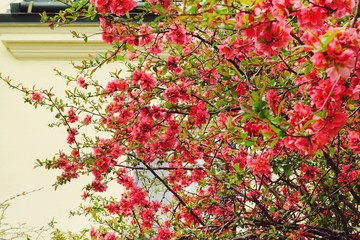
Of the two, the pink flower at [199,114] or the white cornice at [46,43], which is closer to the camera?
the pink flower at [199,114]

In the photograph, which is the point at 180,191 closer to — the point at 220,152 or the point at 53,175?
the point at 220,152

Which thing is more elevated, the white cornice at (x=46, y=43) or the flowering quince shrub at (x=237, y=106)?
the white cornice at (x=46, y=43)

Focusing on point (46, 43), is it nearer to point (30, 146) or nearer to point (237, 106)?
point (30, 146)

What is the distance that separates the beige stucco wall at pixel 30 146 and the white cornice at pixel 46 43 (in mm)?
16

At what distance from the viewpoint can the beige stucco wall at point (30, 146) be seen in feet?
16.7

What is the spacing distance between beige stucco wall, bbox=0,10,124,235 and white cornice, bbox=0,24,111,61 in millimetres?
16

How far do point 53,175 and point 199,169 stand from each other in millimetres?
2310

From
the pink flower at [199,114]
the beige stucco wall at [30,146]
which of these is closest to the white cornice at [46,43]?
the beige stucco wall at [30,146]

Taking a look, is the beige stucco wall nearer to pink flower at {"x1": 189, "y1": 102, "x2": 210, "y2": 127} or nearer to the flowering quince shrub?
the flowering quince shrub

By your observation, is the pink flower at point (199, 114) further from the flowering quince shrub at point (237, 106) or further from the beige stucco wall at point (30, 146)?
the beige stucco wall at point (30, 146)

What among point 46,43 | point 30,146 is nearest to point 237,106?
point 30,146

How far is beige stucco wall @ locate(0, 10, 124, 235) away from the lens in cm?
510

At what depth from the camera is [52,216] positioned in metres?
5.08

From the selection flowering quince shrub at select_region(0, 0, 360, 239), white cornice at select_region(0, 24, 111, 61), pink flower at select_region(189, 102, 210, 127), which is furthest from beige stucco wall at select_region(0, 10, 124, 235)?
pink flower at select_region(189, 102, 210, 127)
